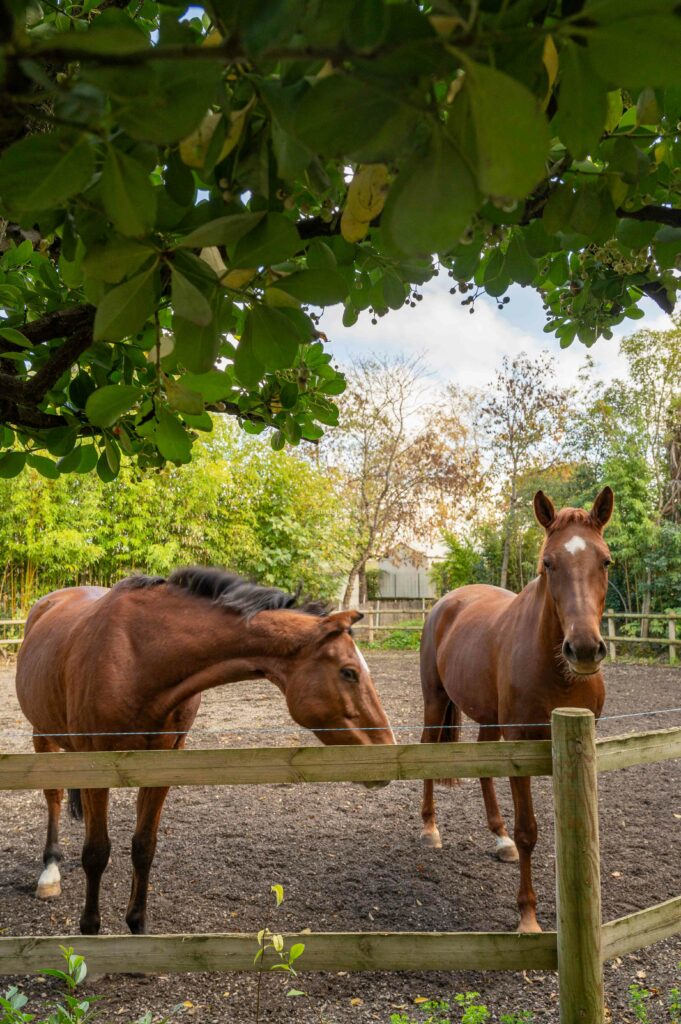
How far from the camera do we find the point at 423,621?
17.5 metres

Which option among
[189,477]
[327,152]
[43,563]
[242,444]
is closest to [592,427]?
[242,444]

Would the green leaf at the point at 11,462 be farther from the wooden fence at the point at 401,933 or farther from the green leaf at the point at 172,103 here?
the green leaf at the point at 172,103

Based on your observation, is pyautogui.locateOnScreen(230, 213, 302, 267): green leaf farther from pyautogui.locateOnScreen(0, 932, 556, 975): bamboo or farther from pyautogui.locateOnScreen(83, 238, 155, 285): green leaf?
pyautogui.locateOnScreen(0, 932, 556, 975): bamboo

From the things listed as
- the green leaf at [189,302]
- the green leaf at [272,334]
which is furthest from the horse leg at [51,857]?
the green leaf at [189,302]

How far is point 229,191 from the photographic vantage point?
0.63 metres

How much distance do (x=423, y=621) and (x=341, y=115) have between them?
17.5 metres

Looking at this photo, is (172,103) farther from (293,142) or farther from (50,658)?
(50,658)

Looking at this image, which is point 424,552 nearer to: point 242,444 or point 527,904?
point 242,444

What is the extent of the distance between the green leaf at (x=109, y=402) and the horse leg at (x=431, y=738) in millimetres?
3828

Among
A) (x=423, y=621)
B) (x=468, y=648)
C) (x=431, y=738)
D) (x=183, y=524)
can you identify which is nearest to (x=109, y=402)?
(x=468, y=648)

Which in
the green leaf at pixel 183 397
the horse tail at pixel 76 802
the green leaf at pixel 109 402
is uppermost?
the green leaf at pixel 183 397

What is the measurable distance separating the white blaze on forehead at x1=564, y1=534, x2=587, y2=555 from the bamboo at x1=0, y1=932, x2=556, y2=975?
1.46m

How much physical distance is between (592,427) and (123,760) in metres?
18.8

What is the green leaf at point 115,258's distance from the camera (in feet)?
1.82
